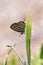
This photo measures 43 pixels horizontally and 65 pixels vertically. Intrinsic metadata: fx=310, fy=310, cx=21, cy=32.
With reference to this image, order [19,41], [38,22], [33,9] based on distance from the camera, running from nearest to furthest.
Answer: [19,41] → [38,22] → [33,9]

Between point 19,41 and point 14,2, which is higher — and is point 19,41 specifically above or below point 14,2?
below

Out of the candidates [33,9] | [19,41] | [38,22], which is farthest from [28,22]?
[33,9]

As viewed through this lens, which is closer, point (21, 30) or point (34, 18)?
point (21, 30)

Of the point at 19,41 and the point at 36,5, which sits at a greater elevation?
the point at 36,5

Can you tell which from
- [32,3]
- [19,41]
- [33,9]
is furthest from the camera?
[32,3]

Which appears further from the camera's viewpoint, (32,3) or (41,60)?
(32,3)

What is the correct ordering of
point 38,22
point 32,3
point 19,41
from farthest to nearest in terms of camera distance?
point 32,3 → point 38,22 → point 19,41

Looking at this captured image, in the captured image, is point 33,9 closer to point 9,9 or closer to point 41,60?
point 9,9

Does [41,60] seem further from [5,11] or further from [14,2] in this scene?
[14,2]

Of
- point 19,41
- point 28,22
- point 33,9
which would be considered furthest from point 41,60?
point 33,9
